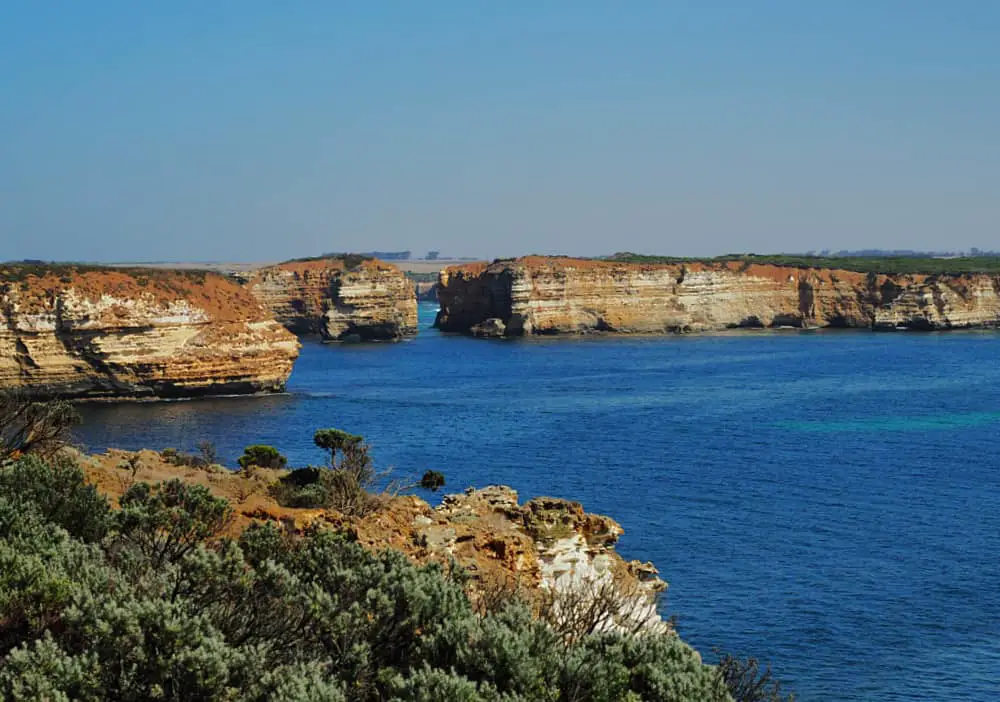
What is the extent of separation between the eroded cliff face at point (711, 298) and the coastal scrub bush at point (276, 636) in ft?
441

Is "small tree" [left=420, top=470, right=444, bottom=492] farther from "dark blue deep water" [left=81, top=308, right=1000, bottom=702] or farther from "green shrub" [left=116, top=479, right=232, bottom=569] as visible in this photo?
"green shrub" [left=116, top=479, right=232, bottom=569]

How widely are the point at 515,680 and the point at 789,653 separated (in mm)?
17457

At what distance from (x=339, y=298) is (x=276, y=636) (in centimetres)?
13730

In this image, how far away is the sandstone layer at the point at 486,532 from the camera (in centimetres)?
2498

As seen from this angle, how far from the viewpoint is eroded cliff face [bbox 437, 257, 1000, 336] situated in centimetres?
15462

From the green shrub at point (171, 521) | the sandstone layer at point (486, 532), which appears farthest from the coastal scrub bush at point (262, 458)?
the green shrub at point (171, 521)

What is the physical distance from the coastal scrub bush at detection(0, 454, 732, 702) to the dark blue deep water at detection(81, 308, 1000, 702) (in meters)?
14.0

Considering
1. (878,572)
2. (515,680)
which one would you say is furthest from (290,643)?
(878,572)

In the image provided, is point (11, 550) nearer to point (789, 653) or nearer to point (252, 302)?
point (789, 653)

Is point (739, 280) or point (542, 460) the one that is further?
point (739, 280)

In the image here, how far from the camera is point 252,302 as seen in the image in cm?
8750

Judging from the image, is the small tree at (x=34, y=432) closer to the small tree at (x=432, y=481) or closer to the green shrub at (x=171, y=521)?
the green shrub at (x=171, y=521)

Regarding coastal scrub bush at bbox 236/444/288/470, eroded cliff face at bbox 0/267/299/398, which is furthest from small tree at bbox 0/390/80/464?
eroded cliff face at bbox 0/267/299/398

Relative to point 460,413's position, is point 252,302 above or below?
above
